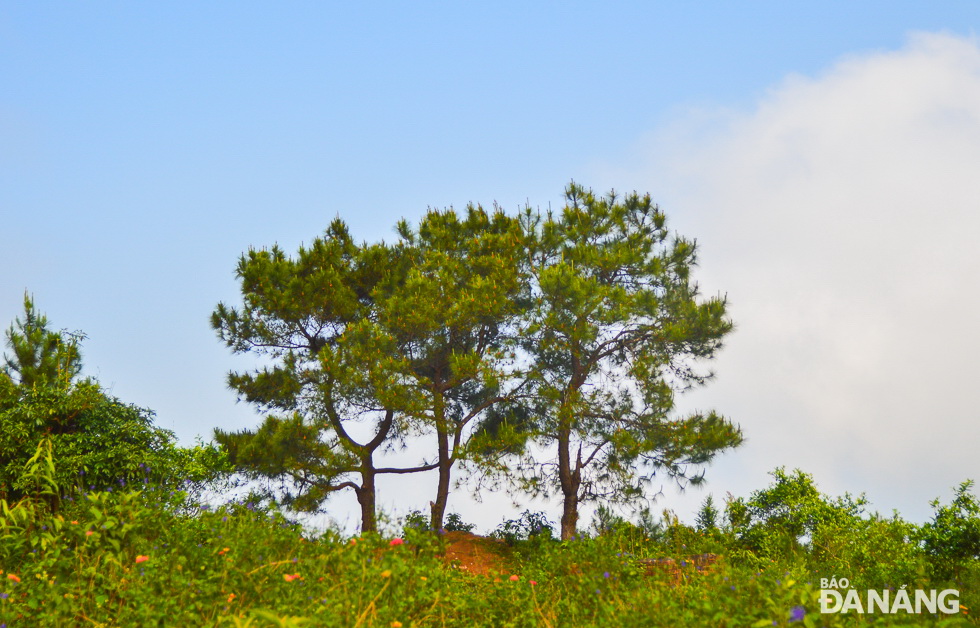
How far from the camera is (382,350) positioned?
49.1 feet

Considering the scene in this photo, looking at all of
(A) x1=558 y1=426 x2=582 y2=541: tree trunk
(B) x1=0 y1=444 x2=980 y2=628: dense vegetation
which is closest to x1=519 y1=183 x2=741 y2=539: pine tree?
(A) x1=558 y1=426 x2=582 y2=541: tree trunk

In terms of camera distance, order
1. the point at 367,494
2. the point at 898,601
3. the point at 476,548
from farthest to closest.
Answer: the point at 367,494 → the point at 476,548 → the point at 898,601

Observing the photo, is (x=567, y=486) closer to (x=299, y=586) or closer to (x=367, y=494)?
(x=367, y=494)

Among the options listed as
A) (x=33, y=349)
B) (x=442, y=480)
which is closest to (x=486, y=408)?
→ (x=442, y=480)

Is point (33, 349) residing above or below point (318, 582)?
above

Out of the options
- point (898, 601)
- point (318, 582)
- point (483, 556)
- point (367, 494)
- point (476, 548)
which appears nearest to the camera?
point (318, 582)

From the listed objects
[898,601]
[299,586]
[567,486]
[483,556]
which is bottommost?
[898,601]

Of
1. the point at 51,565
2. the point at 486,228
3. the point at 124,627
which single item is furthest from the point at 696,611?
the point at 486,228

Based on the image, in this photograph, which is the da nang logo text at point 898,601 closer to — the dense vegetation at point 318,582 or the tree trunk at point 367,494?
the dense vegetation at point 318,582

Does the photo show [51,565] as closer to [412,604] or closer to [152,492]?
[152,492]

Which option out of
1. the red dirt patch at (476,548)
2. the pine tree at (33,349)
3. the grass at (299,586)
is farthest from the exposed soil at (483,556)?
the pine tree at (33,349)

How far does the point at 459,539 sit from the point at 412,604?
36.2 feet

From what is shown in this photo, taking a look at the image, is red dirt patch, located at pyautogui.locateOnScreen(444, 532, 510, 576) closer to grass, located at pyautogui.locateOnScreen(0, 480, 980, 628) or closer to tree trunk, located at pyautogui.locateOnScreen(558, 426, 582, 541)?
tree trunk, located at pyautogui.locateOnScreen(558, 426, 582, 541)

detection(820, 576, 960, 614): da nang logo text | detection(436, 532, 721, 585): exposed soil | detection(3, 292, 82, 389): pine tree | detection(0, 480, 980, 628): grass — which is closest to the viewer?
detection(0, 480, 980, 628): grass
